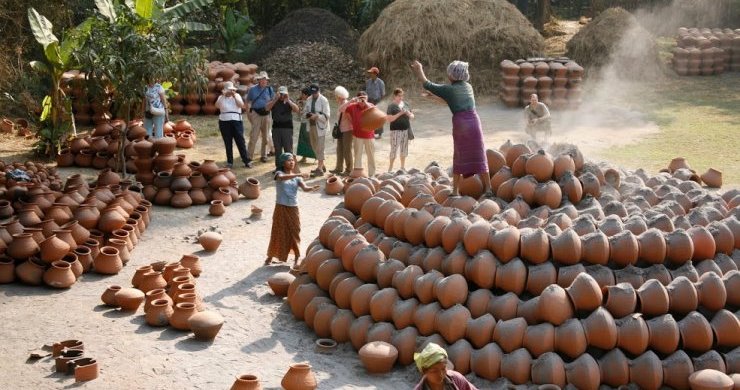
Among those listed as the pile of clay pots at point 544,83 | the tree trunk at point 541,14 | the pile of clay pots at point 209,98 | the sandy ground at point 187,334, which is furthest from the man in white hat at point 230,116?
the tree trunk at point 541,14

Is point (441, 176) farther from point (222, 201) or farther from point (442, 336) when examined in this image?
Result: point (222, 201)

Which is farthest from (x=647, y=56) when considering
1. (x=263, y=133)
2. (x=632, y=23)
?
(x=263, y=133)

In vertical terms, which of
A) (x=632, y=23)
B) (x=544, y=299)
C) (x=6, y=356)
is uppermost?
(x=632, y=23)

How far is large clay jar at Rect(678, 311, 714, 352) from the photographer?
21.9 feet

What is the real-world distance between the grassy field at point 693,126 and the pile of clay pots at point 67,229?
768 cm

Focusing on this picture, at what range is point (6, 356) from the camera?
7.46 m

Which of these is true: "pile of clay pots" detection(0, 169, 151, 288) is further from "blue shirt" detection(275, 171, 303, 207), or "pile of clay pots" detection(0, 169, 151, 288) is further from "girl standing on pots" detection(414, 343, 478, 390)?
"girl standing on pots" detection(414, 343, 478, 390)

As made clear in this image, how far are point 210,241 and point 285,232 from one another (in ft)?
3.75

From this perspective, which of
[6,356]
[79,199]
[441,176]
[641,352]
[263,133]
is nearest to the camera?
[641,352]

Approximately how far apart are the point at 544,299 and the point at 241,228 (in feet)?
18.3

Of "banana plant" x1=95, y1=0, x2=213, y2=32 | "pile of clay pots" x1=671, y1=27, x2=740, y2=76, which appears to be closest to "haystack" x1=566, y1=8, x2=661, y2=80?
"pile of clay pots" x1=671, y1=27, x2=740, y2=76

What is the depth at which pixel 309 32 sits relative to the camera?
76.6ft

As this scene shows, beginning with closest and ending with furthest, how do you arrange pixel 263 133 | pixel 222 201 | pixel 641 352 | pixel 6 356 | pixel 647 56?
1. pixel 641 352
2. pixel 6 356
3. pixel 222 201
4. pixel 263 133
5. pixel 647 56

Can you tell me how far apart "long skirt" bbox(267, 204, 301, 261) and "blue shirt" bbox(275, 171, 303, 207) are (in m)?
0.06
